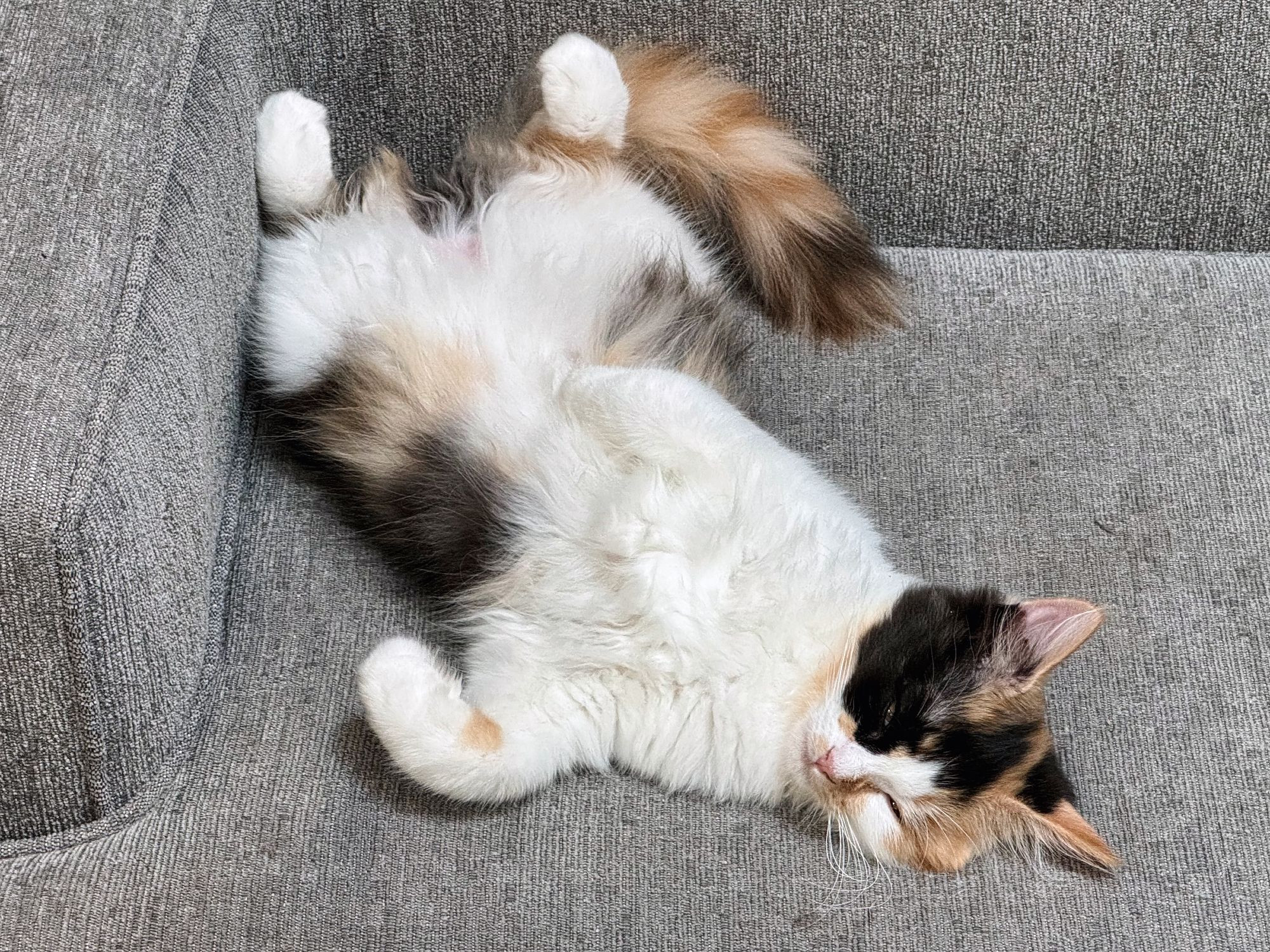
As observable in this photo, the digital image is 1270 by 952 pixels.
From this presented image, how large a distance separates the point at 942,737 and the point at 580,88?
2.80 feet

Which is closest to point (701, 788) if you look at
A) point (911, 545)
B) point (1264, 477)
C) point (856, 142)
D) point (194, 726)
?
point (911, 545)

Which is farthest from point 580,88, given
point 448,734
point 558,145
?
point 448,734

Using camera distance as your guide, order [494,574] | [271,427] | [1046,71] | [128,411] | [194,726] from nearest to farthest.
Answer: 1. [128,411]
2. [194,726]
3. [494,574]
4. [271,427]
5. [1046,71]

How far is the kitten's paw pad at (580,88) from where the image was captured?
1.37 metres

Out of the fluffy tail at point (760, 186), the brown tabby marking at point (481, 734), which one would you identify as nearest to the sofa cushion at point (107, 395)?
the brown tabby marking at point (481, 734)

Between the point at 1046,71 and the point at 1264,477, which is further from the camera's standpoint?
the point at 1046,71

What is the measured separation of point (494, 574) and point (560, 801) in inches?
10.0

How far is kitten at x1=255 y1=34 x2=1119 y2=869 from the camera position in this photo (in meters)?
1.14

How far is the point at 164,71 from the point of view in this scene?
117cm

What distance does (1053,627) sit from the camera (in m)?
1.11

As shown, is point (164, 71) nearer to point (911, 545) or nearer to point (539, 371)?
point (539, 371)

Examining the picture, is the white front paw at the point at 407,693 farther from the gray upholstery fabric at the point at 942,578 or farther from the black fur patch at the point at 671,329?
the black fur patch at the point at 671,329

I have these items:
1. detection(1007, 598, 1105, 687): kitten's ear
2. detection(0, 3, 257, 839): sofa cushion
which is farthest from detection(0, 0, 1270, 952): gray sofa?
detection(1007, 598, 1105, 687): kitten's ear

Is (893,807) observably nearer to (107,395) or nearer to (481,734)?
(481,734)
